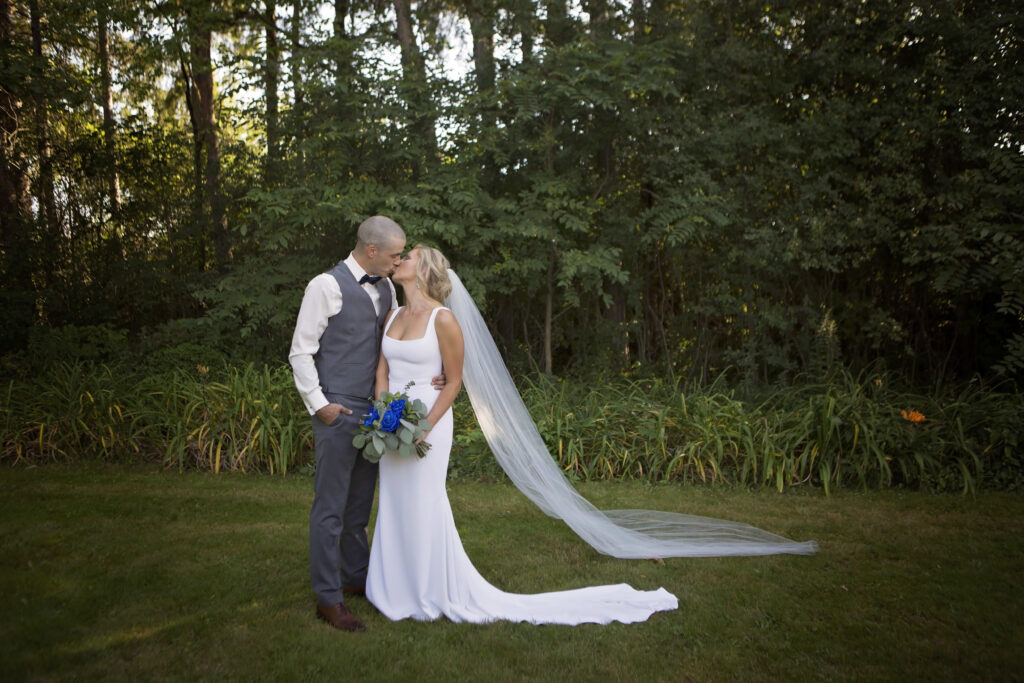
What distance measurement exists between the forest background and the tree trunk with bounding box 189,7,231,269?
0.58 feet

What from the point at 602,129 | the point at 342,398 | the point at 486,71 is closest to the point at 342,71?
the point at 486,71

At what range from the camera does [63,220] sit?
1139 centimetres

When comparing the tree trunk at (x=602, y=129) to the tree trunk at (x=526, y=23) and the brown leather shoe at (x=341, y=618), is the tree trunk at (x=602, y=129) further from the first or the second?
the brown leather shoe at (x=341, y=618)

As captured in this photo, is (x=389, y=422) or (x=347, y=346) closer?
(x=389, y=422)

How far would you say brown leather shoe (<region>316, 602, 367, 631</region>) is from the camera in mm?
3754

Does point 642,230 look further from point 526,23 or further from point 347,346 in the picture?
point 347,346

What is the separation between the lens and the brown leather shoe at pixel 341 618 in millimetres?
3754

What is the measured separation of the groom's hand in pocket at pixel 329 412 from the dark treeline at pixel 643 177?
395cm

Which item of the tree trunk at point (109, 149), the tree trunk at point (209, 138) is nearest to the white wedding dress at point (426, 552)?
the tree trunk at point (209, 138)

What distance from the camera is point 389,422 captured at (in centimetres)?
368

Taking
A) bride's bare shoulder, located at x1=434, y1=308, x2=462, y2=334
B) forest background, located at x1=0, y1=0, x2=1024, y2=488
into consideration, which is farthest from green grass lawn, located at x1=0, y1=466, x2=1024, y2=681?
bride's bare shoulder, located at x1=434, y1=308, x2=462, y2=334

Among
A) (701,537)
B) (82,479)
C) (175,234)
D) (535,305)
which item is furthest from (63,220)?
(701,537)

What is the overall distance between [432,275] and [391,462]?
1.03 meters

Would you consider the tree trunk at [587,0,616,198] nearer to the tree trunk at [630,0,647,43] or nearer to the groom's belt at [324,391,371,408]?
the tree trunk at [630,0,647,43]
